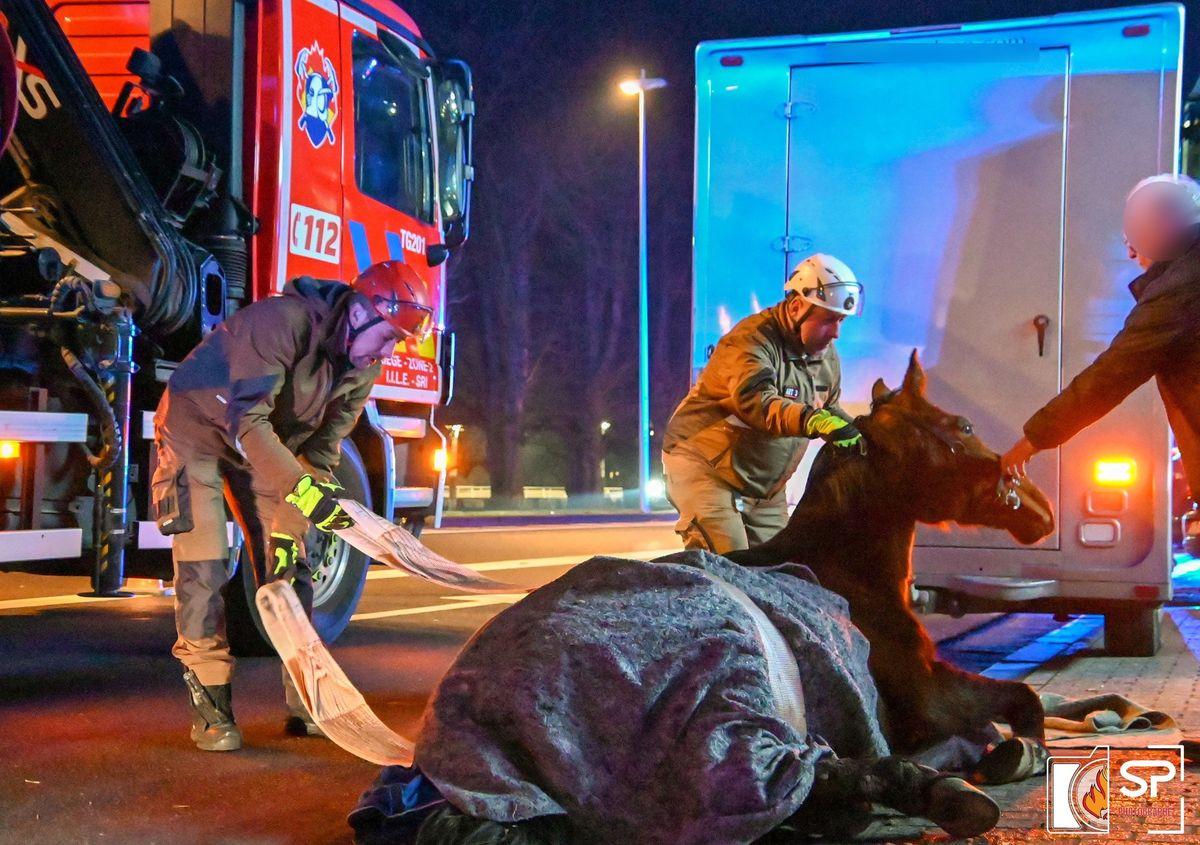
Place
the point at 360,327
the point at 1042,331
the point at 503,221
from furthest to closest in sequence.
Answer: the point at 503,221
the point at 1042,331
the point at 360,327

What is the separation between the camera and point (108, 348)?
672 cm

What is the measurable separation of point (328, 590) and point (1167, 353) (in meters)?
4.97

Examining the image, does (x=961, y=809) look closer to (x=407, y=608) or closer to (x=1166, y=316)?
(x=1166, y=316)

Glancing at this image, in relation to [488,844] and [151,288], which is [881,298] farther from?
[488,844]

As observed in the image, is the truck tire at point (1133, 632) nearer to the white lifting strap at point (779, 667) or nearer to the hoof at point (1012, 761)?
the hoof at point (1012, 761)

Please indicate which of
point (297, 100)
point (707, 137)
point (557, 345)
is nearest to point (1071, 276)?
point (707, 137)

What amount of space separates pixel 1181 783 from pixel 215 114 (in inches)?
247

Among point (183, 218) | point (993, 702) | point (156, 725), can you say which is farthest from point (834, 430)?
point (183, 218)

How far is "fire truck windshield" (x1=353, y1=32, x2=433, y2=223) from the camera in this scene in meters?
8.87

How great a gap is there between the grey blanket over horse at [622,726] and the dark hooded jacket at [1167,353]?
204 cm

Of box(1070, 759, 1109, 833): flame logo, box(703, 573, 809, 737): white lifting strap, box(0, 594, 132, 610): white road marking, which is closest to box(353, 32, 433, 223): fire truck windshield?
box(0, 594, 132, 610): white road marking

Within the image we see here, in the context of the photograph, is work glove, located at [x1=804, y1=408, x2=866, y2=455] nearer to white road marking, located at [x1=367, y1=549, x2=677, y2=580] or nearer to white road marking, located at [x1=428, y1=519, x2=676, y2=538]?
white road marking, located at [x1=367, y1=549, x2=677, y2=580]

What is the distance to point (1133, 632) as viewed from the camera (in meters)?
7.96

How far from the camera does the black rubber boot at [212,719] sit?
17.6 feet
